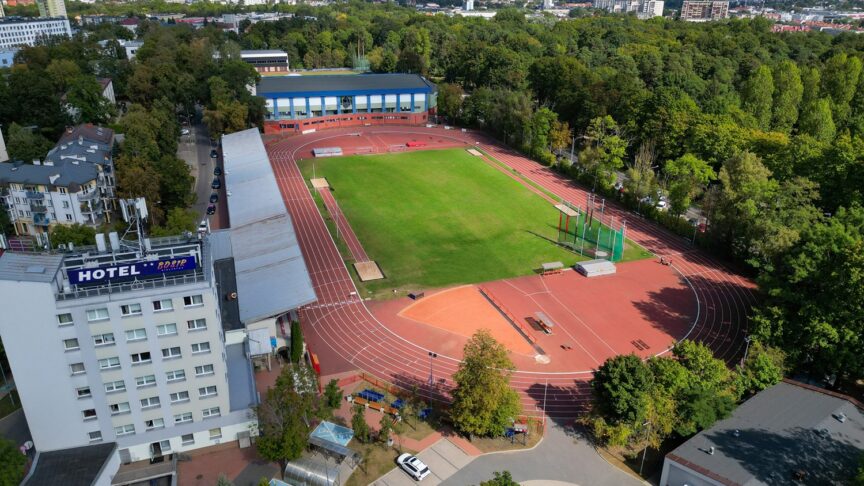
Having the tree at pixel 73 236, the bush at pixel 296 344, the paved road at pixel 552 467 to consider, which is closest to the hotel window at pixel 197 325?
the bush at pixel 296 344

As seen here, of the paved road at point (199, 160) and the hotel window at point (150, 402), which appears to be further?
the paved road at point (199, 160)

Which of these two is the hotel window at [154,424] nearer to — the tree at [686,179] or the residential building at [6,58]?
the tree at [686,179]

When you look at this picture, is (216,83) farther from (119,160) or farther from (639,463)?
(639,463)

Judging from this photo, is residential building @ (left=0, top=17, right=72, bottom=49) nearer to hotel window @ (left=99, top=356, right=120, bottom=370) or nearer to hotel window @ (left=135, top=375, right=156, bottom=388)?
hotel window @ (left=99, top=356, right=120, bottom=370)

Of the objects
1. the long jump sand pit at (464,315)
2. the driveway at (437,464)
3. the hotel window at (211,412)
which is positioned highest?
the hotel window at (211,412)

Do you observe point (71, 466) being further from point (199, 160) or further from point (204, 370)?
point (199, 160)

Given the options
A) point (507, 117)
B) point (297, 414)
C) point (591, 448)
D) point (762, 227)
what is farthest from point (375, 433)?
point (507, 117)
